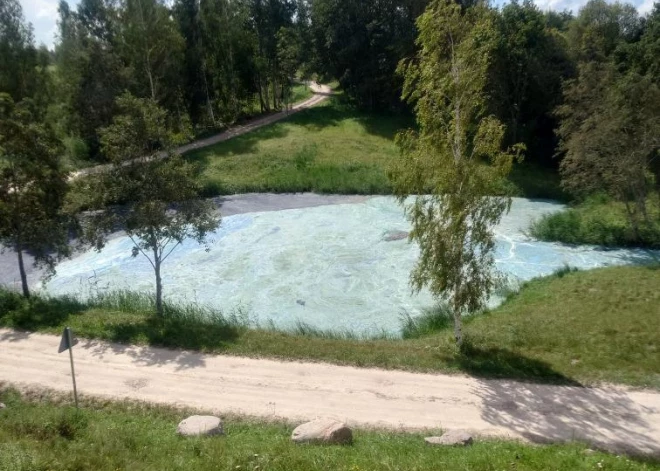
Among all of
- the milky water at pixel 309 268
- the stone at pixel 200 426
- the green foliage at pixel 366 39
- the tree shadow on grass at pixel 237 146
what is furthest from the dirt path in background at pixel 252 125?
the stone at pixel 200 426

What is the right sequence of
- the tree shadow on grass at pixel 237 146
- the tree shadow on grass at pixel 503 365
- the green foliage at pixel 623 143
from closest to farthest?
the tree shadow on grass at pixel 503 365 → the green foliage at pixel 623 143 → the tree shadow on grass at pixel 237 146

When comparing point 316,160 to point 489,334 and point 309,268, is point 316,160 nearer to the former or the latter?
point 309,268

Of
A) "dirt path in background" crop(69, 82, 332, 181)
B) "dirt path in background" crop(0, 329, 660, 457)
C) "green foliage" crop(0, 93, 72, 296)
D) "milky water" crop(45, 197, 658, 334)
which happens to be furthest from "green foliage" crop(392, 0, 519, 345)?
"dirt path in background" crop(69, 82, 332, 181)

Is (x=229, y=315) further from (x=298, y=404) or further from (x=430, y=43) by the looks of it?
(x=430, y=43)

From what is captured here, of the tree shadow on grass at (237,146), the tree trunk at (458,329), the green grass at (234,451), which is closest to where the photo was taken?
the green grass at (234,451)

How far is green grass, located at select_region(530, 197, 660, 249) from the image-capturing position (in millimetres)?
29719

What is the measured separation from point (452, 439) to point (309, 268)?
16.8 m

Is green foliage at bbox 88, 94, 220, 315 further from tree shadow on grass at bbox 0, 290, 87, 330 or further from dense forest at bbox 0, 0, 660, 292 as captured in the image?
tree shadow on grass at bbox 0, 290, 87, 330

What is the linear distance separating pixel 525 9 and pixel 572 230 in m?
23.4

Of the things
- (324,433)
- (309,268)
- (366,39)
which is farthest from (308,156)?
(324,433)

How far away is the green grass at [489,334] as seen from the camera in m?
16.9

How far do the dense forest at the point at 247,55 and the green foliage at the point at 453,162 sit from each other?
2369 cm

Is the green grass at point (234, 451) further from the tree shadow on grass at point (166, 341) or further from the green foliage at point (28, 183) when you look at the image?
the green foliage at point (28, 183)

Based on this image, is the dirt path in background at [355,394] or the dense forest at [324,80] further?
the dense forest at [324,80]
